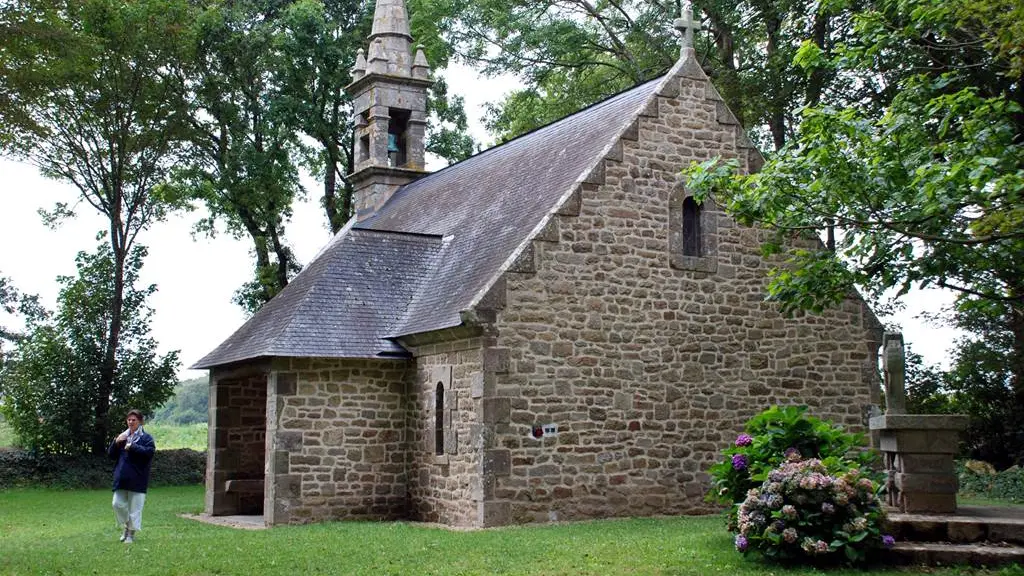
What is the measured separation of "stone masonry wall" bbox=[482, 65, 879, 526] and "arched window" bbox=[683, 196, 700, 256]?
262 mm

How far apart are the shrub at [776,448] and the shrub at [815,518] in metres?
0.57

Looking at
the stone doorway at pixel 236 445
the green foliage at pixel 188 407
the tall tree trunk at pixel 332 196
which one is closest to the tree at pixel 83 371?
the tall tree trunk at pixel 332 196

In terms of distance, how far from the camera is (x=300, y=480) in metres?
16.6

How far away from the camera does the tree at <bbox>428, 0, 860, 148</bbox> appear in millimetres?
23281

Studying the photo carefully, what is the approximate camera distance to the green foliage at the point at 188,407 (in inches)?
2815

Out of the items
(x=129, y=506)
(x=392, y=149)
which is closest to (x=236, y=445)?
(x=129, y=506)

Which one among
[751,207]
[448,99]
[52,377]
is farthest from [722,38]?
[52,377]

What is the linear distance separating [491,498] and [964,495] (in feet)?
32.9

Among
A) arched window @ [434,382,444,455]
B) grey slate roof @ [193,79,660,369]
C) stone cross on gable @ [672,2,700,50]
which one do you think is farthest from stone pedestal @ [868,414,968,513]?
stone cross on gable @ [672,2,700,50]

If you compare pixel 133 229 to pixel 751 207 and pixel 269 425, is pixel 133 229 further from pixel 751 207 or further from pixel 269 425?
pixel 751 207

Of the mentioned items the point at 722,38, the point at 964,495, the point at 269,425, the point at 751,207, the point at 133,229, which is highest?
the point at 722,38

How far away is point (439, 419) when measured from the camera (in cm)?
1675

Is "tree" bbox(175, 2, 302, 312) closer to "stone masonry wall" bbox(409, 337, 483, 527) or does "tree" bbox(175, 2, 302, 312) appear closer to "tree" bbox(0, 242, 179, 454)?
"tree" bbox(0, 242, 179, 454)

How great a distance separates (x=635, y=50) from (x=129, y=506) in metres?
18.8
